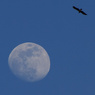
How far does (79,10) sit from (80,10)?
0.59 meters

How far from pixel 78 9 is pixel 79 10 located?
682 millimetres

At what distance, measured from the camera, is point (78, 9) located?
61.7 metres

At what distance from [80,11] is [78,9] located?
1314mm

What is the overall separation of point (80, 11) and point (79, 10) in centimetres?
67

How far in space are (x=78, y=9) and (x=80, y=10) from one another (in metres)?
1.05

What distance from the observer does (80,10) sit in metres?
61.8

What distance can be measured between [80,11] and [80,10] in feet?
1.64

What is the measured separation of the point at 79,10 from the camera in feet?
202

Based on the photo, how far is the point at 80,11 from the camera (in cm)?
6172
